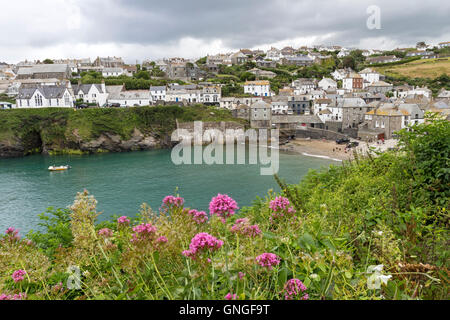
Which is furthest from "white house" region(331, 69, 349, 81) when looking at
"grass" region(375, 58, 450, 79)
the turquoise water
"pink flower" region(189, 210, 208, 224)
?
"pink flower" region(189, 210, 208, 224)

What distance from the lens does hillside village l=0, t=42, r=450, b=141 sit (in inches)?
2130

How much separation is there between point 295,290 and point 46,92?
67.2 m

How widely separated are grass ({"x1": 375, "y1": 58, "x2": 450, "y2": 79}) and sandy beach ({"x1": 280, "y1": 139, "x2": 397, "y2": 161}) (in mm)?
58585

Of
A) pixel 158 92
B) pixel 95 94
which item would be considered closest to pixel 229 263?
pixel 95 94

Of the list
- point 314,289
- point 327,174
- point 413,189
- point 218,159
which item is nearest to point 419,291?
point 314,289

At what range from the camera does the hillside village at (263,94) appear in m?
54.1

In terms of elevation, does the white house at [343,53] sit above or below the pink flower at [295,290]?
above

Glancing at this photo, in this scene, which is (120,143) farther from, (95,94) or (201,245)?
(201,245)

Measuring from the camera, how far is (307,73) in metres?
94.4

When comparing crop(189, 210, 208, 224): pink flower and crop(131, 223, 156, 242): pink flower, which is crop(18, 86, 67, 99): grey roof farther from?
crop(131, 223, 156, 242): pink flower

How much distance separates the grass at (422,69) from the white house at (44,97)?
88101mm

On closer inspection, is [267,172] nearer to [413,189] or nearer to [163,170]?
[163,170]

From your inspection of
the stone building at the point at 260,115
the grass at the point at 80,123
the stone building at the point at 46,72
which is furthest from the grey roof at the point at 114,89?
the stone building at the point at 260,115

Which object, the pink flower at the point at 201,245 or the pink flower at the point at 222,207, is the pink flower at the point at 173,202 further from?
the pink flower at the point at 201,245
